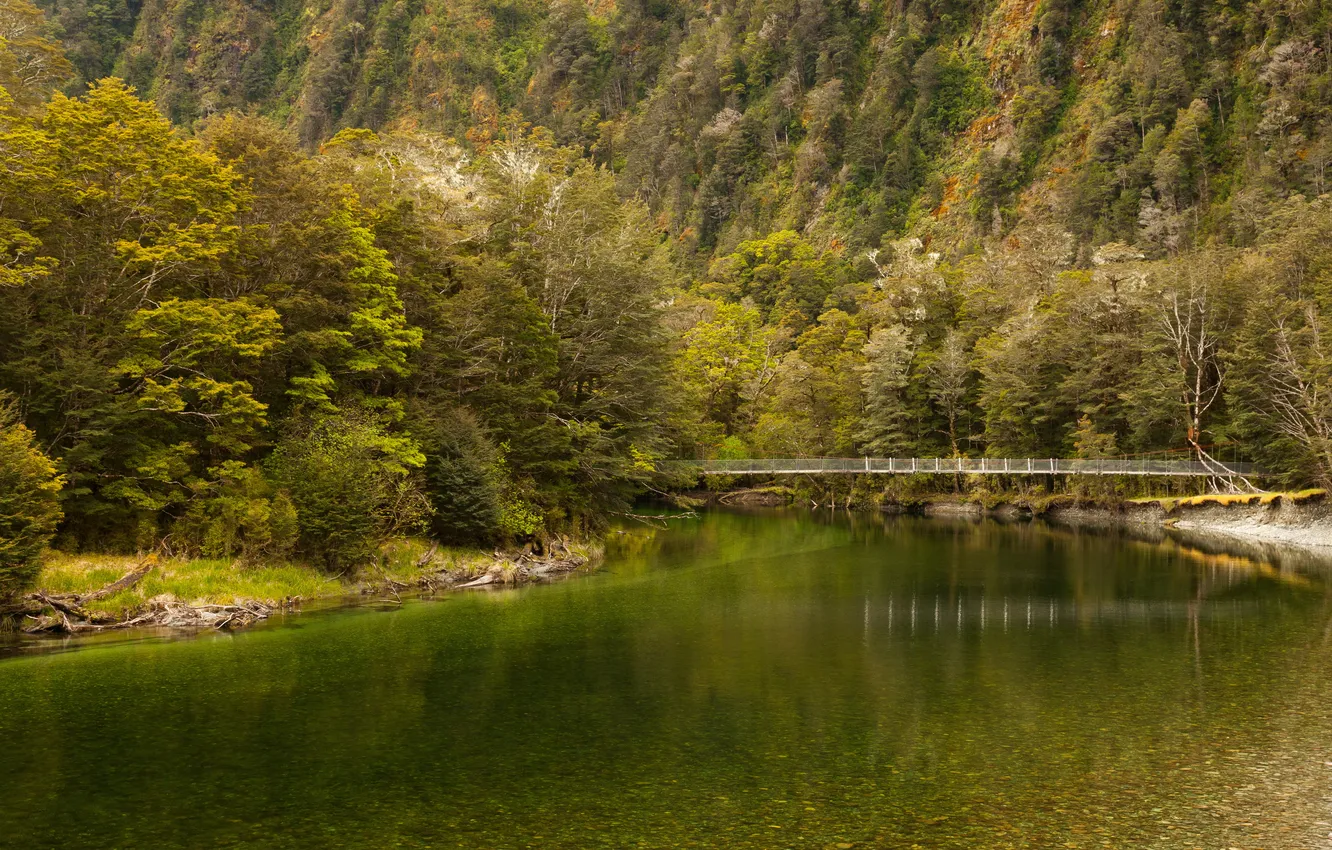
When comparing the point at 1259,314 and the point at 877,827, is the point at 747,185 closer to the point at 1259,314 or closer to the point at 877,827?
the point at 1259,314

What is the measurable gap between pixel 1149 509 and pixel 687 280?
251ft

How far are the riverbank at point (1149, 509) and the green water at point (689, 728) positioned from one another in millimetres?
20289

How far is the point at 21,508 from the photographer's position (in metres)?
20.9

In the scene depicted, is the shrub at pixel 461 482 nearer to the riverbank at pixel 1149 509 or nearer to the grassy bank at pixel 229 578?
the grassy bank at pixel 229 578

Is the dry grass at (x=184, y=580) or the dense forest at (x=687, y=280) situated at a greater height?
the dense forest at (x=687, y=280)

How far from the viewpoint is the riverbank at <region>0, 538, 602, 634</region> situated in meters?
22.8

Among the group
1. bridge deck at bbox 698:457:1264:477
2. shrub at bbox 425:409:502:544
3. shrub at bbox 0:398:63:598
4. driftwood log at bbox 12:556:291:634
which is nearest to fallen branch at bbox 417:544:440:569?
shrub at bbox 425:409:502:544

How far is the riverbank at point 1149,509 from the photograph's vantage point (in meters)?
45.5

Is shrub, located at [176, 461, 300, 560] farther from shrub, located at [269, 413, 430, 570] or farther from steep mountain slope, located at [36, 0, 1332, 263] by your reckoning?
steep mountain slope, located at [36, 0, 1332, 263]

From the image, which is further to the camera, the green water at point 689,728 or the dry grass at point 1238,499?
the dry grass at point 1238,499

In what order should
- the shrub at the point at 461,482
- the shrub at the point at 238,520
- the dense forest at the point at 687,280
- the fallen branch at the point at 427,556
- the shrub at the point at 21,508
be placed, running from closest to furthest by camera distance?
1. the shrub at the point at 21,508
2. the dense forest at the point at 687,280
3. the shrub at the point at 238,520
4. the fallen branch at the point at 427,556
5. the shrub at the point at 461,482

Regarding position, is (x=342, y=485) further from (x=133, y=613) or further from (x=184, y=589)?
(x=133, y=613)

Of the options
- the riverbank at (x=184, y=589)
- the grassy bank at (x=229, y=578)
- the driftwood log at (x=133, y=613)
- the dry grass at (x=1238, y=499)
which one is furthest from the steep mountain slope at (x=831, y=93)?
the driftwood log at (x=133, y=613)

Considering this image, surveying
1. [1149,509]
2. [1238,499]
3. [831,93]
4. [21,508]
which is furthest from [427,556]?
[831,93]
